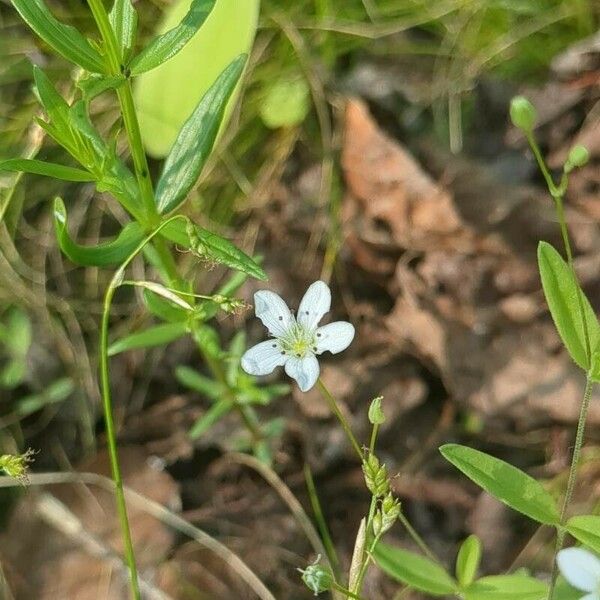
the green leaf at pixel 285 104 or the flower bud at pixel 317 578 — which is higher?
the green leaf at pixel 285 104

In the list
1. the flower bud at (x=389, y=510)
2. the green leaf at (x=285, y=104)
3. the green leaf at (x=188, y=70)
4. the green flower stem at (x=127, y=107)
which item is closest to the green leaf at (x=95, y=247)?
the green flower stem at (x=127, y=107)

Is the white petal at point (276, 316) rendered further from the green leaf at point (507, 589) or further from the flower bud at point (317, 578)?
the green leaf at point (507, 589)

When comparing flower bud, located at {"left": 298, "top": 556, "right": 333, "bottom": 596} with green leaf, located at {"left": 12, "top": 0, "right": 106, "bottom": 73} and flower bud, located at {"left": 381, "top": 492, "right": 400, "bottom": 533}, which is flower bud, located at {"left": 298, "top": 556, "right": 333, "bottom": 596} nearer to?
flower bud, located at {"left": 381, "top": 492, "right": 400, "bottom": 533}

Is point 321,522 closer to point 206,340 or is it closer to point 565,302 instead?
point 206,340

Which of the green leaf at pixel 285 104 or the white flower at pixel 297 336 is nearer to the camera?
the white flower at pixel 297 336

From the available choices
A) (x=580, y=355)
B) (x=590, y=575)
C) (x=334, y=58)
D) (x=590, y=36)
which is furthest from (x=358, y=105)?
(x=590, y=575)

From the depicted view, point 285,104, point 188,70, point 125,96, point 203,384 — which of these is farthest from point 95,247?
point 285,104

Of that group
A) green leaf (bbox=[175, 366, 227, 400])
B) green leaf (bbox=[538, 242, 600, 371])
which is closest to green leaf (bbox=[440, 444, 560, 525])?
green leaf (bbox=[538, 242, 600, 371])
